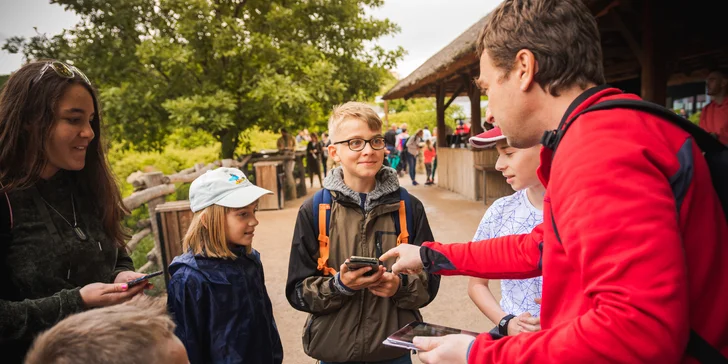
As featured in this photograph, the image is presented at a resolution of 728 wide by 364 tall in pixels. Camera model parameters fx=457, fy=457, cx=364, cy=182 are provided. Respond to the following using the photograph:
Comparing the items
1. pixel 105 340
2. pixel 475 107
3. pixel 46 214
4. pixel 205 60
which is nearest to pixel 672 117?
pixel 105 340

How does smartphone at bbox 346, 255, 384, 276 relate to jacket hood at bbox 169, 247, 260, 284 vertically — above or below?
above

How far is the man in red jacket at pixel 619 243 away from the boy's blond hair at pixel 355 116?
1190mm

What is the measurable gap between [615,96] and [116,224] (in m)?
2.15

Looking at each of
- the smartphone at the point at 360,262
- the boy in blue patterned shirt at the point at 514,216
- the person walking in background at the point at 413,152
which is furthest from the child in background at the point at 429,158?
the smartphone at the point at 360,262

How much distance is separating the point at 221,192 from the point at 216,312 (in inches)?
23.8

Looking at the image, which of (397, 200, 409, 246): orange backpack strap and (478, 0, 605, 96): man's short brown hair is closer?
(478, 0, 605, 96): man's short brown hair

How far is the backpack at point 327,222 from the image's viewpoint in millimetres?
2117

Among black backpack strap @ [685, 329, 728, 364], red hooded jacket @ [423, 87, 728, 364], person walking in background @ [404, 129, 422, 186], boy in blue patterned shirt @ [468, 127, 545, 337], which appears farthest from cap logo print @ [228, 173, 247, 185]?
person walking in background @ [404, 129, 422, 186]

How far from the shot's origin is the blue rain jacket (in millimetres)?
2098

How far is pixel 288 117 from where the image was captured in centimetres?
1238

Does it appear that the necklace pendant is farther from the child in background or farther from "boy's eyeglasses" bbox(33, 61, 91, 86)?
the child in background

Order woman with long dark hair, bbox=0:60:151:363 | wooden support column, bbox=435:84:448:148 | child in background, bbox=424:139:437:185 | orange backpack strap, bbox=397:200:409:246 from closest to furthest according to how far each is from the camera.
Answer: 1. woman with long dark hair, bbox=0:60:151:363
2. orange backpack strap, bbox=397:200:409:246
3. wooden support column, bbox=435:84:448:148
4. child in background, bbox=424:139:437:185

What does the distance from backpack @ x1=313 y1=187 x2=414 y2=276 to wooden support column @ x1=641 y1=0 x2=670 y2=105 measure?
13.8 ft

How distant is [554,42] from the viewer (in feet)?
Answer: 3.70
